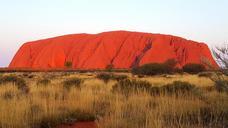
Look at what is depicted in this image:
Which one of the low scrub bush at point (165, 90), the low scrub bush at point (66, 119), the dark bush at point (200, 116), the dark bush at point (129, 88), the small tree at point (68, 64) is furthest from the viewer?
the small tree at point (68, 64)

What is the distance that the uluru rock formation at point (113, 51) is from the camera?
86.6 meters

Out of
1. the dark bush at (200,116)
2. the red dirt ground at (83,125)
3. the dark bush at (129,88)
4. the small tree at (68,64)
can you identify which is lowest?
the small tree at (68,64)

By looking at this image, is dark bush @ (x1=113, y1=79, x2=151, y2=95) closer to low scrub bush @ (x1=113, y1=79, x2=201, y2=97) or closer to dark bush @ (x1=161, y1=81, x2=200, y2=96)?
low scrub bush @ (x1=113, y1=79, x2=201, y2=97)

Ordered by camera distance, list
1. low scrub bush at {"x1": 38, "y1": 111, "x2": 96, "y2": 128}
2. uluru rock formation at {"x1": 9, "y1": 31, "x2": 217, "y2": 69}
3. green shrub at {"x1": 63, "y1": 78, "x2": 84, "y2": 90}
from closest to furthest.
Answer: low scrub bush at {"x1": 38, "y1": 111, "x2": 96, "y2": 128} → green shrub at {"x1": 63, "y1": 78, "x2": 84, "y2": 90} → uluru rock formation at {"x1": 9, "y1": 31, "x2": 217, "y2": 69}

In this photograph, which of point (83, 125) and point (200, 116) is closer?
point (83, 125)

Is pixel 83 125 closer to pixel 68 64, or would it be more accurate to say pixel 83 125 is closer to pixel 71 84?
pixel 71 84

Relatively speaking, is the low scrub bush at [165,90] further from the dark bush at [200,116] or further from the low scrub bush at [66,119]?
the low scrub bush at [66,119]

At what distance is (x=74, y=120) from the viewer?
21.5 ft

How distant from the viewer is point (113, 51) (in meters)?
92.3

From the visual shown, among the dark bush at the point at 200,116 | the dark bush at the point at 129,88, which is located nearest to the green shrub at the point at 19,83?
the dark bush at the point at 129,88

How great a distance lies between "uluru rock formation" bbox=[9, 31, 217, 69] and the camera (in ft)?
284

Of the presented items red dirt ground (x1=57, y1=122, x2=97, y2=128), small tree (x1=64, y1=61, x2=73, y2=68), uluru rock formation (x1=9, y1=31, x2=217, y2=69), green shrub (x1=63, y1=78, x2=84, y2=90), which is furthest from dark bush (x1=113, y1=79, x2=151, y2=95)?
small tree (x1=64, y1=61, x2=73, y2=68)

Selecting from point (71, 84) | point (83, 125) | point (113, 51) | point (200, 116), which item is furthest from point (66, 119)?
point (113, 51)

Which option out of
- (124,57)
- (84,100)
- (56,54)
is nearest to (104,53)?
(124,57)
